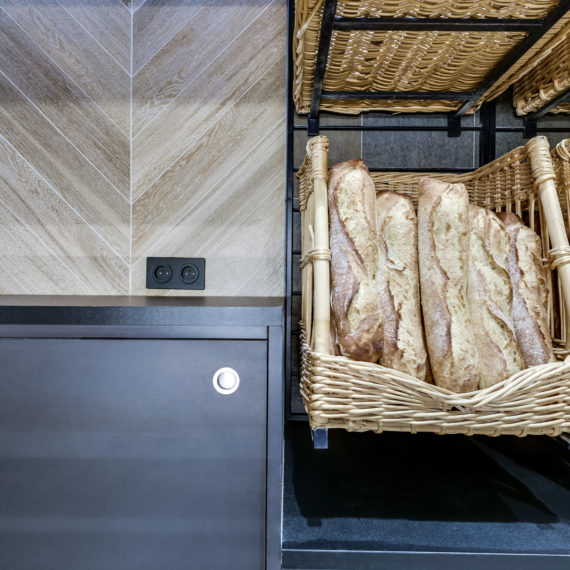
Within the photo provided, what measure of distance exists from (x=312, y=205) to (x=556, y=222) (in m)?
0.44

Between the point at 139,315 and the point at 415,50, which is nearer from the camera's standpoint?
the point at 139,315

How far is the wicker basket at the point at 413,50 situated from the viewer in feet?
2.45

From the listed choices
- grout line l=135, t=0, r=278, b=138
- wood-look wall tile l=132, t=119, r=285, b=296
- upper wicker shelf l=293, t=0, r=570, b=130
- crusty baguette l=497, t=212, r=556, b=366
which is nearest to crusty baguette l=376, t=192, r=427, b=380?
crusty baguette l=497, t=212, r=556, b=366

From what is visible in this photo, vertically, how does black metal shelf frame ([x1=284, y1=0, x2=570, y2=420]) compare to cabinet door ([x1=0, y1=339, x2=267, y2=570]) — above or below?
above

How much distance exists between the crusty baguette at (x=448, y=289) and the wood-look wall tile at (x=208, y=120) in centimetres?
66

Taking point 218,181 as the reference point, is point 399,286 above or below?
below

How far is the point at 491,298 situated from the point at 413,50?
0.53m

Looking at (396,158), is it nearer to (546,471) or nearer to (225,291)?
(225,291)

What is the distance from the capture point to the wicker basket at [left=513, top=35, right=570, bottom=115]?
3.09ft

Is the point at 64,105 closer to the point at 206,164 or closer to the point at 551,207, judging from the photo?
the point at 206,164

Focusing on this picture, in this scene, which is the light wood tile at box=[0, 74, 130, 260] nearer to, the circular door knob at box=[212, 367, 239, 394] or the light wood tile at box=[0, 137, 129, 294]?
the light wood tile at box=[0, 137, 129, 294]

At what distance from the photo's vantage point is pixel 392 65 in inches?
37.0

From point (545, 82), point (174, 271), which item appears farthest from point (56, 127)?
point (545, 82)

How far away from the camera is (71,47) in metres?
1.22
